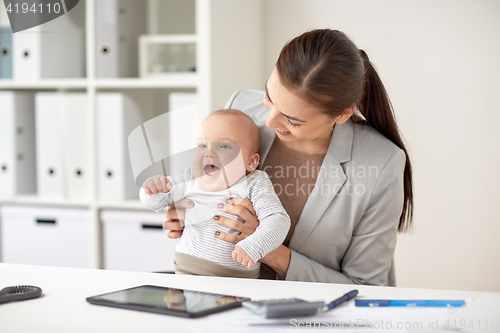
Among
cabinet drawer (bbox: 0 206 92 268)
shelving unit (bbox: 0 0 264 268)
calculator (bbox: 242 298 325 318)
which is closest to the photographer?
calculator (bbox: 242 298 325 318)

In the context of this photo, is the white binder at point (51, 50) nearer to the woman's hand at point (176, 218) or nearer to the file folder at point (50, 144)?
the file folder at point (50, 144)

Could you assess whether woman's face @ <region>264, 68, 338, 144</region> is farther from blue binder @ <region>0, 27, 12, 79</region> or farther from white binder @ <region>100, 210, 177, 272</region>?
blue binder @ <region>0, 27, 12, 79</region>

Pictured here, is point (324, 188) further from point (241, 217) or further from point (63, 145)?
point (63, 145)

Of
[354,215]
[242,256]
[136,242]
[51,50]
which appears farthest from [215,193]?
[51,50]

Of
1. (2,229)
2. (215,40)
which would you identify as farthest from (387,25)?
(2,229)

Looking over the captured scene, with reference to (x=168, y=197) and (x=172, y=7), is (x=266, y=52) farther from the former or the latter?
(x=168, y=197)

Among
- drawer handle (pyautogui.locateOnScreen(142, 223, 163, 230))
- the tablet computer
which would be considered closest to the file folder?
drawer handle (pyautogui.locateOnScreen(142, 223, 163, 230))

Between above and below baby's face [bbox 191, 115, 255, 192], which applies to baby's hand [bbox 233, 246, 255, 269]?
below

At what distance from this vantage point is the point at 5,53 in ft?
6.62

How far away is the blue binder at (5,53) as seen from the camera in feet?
6.52

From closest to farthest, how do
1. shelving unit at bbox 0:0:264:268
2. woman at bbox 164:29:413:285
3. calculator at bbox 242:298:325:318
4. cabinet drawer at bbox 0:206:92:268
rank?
calculator at bbox 242:298:325:318 < woman at bbox 164:29:413:285 < shelving unit at bbox 0:0:264:268 < cabinet drawer at bbox 0:206:92:268

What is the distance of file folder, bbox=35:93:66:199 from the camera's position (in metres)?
1.95

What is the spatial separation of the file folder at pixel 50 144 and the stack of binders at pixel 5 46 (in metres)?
0.21

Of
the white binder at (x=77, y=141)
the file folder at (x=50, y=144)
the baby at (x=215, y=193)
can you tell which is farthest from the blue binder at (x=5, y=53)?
the baby at (x=215, y=193)
